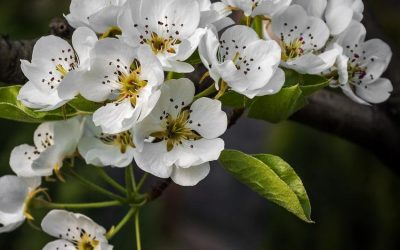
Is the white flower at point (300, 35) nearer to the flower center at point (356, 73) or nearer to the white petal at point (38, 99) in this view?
the flower center at point (356, 73)

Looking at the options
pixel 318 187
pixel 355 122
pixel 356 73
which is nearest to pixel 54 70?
pixel 356 73

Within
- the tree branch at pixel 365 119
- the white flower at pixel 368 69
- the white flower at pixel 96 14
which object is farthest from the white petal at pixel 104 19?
the tree branch at pixel 365 119

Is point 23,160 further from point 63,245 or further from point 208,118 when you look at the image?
point 208,118

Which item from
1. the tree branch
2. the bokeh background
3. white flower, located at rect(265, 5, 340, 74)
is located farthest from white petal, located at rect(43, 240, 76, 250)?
the bokeh background

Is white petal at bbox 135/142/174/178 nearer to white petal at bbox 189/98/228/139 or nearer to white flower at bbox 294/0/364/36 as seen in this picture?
white petal at bbox 189/98/228/139

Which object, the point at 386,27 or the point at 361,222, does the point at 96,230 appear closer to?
the point at 361,222
